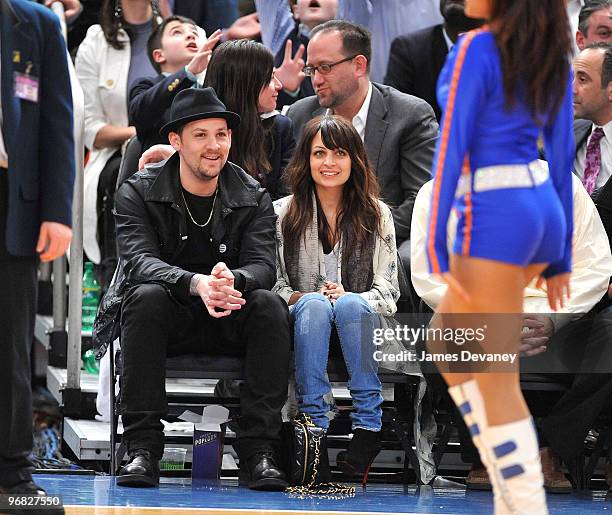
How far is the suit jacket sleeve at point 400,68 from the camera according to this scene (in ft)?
23.2

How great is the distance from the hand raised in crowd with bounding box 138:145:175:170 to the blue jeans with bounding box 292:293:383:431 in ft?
3.52

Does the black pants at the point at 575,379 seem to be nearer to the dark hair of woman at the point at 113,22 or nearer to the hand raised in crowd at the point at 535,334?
the hand raised in crowd at the point at 535,334

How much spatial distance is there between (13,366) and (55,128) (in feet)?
2.54

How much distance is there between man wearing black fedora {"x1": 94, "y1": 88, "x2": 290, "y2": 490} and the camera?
201 inches

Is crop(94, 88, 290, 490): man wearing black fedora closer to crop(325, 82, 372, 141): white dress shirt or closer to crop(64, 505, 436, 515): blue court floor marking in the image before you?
crop(64, 505, 436, 515): blue court floor marking

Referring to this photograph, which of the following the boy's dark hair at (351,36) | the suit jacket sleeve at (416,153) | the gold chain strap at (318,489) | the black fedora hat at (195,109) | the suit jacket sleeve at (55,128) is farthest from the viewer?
the boy's dark hair at (351,36)

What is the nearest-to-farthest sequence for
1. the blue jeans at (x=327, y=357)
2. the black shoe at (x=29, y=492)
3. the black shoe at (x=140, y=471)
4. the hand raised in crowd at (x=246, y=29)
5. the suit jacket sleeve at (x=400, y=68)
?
the black shoe at (x=29, y=492), the black shoe at (x=140, y=471), the blue jeans at (x=327, y=357), the suit jacket sleeve at (x=400, y=68), the hand raised in crowd at (x=246, y=29)

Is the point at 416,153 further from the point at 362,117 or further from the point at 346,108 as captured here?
the point at 346,108

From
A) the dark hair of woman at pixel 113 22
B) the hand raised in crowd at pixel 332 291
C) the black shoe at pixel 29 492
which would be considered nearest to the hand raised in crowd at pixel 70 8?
the dark hair of woman at pixel 113 22

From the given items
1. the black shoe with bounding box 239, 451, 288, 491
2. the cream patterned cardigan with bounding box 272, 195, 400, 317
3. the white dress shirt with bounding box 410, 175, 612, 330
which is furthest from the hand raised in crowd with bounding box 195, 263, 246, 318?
the white dress shirt with bounding box 410, 175, 612, 330

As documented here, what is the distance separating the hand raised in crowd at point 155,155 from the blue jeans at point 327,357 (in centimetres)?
107

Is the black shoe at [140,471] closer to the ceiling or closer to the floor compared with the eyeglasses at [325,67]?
closer to the floor

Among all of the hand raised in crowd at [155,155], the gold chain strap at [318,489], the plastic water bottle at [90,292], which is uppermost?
the hand raised in crowd at [155,155]

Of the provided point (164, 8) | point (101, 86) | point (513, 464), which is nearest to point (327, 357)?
point (513, 464)
